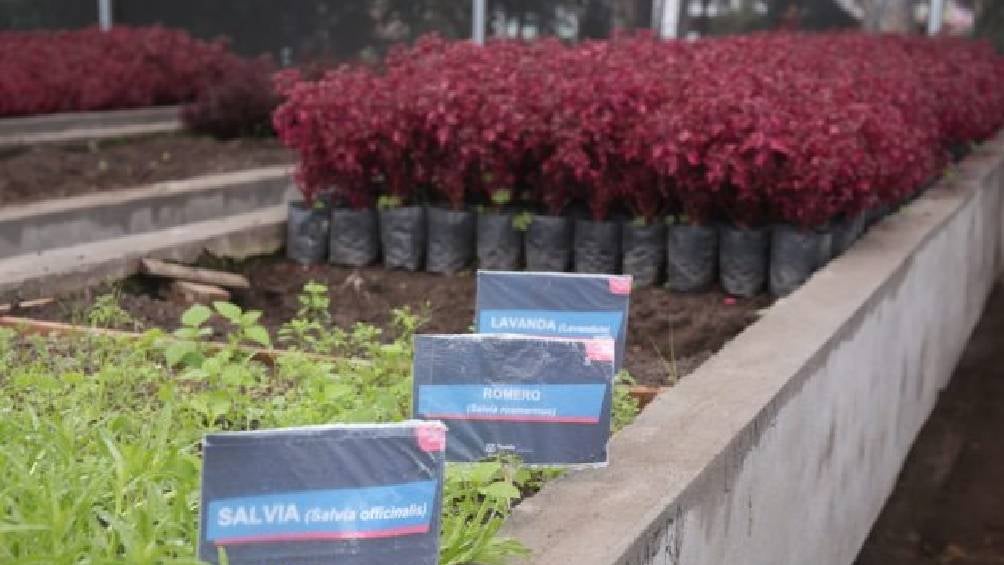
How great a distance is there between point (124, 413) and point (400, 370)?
91 cm

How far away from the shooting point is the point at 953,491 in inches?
265

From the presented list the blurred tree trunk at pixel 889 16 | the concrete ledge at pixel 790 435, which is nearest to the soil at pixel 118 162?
the concrete ledge at pixel 790 435

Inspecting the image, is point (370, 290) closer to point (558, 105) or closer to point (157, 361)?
point (558, 105)

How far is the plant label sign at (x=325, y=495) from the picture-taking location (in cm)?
270

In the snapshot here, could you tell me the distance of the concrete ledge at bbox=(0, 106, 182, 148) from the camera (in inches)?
492

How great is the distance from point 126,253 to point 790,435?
3250mm

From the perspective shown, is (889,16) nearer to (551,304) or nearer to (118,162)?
(118,162)

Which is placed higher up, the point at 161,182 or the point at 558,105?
the point at 558,105

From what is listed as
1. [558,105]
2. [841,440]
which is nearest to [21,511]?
[841,440]

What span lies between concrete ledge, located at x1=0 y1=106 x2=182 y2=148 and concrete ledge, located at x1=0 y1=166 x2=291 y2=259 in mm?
2047

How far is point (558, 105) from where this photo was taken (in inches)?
293

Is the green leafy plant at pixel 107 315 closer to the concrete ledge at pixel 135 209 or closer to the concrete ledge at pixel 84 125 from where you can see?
the concrete ledge at pixel 135 209

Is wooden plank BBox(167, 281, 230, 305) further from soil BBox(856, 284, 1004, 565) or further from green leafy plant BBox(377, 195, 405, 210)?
soil BBox(856, 284, 1004, 565)

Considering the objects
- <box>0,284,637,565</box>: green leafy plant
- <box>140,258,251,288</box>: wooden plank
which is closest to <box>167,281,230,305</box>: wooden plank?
<box>140,258,251,288</box>: wooden plank
